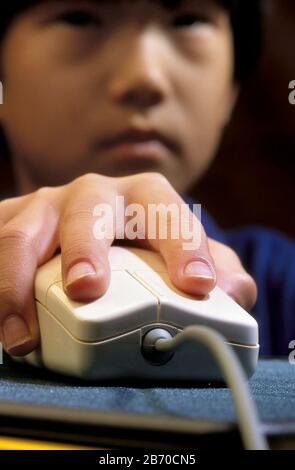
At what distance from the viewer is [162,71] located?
0.89 m

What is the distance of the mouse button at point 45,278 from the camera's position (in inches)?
15.6

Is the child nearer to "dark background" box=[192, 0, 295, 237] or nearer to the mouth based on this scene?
the mouth

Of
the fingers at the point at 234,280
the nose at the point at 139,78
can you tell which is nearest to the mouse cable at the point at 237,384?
the fingers at the point at 234,280

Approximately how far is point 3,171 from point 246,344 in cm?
118

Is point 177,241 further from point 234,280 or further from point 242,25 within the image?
point 242,25

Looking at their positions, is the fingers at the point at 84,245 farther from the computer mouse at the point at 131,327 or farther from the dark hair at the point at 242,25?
the dark hair at the point at 242,25

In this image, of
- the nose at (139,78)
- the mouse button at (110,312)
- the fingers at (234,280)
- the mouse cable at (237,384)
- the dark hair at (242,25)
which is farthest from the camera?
the dark hair at (242,25)

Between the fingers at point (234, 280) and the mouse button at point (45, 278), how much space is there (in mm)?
113

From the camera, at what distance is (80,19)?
3.03 ft

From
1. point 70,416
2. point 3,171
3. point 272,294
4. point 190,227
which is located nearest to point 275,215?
point 272,294

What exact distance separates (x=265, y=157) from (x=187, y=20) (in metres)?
0.55

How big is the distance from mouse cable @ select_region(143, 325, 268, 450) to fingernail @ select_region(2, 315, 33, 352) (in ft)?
0.31

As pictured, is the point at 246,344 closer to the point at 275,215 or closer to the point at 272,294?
the point at 272,294

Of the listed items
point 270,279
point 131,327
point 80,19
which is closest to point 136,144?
point 80,19
